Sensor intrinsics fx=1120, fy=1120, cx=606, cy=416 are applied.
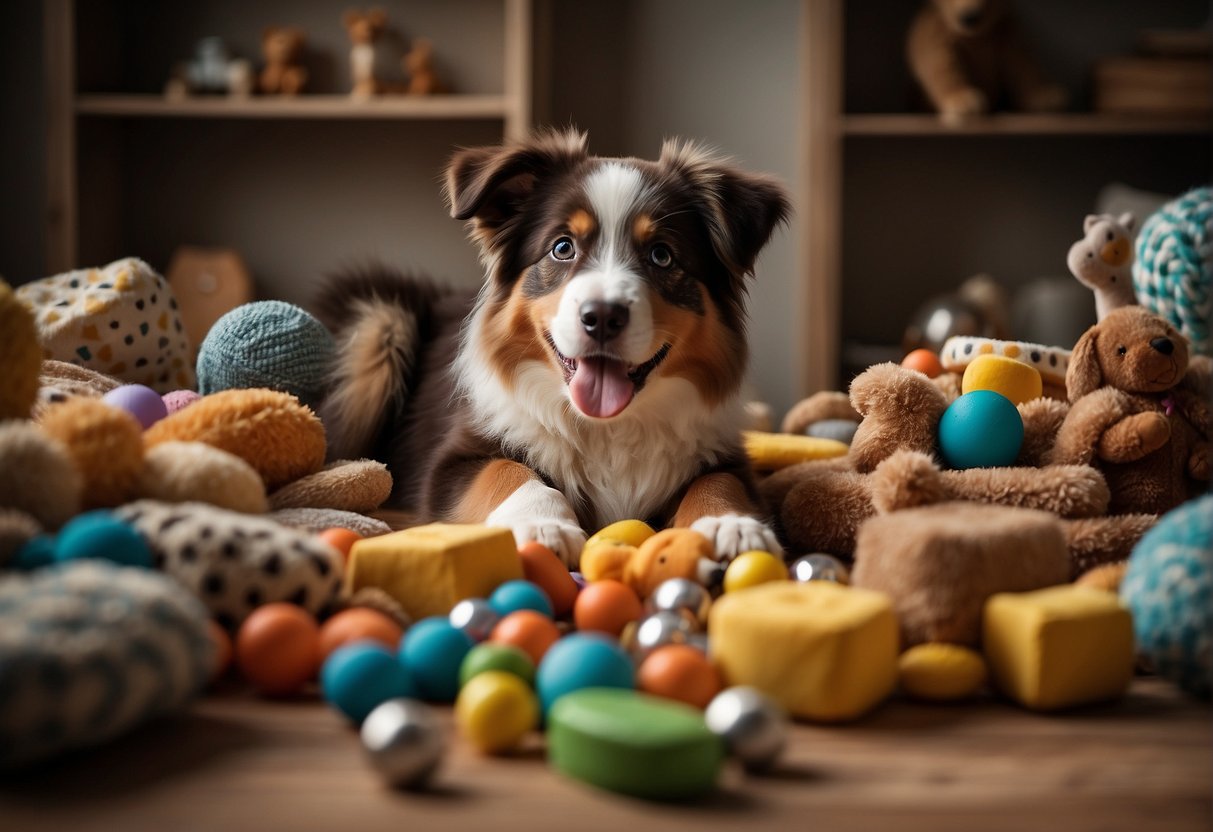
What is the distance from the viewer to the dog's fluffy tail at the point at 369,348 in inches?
90.1

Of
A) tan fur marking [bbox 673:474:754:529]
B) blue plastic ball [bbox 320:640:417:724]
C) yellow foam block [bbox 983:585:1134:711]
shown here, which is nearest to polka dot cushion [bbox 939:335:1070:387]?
tan fur marking [bbox 673:474:754:529]

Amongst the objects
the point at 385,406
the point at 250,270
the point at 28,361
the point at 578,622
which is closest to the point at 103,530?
the point at 28,361

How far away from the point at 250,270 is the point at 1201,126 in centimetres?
372

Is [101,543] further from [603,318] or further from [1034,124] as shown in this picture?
[1034,124]

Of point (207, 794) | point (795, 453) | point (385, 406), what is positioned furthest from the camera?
point (385, 406)

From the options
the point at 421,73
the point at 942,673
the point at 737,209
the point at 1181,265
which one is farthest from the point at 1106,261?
the point at 421,73

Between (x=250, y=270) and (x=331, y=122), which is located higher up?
(x=331, y=122)

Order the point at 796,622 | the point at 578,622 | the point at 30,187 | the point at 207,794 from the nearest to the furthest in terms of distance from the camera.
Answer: the point at 207,794
the point at 796,622
the point at 578,622
the point at 30,187

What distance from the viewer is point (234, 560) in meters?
1.09

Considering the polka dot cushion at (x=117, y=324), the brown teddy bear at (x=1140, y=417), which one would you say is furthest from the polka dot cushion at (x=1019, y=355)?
the polka dot cushion at (x=117, y=324)

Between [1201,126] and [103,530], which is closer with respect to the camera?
[103,530]

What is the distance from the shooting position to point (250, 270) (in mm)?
4719

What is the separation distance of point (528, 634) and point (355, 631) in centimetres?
17

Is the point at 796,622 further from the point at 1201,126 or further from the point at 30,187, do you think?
the point at 30,187
